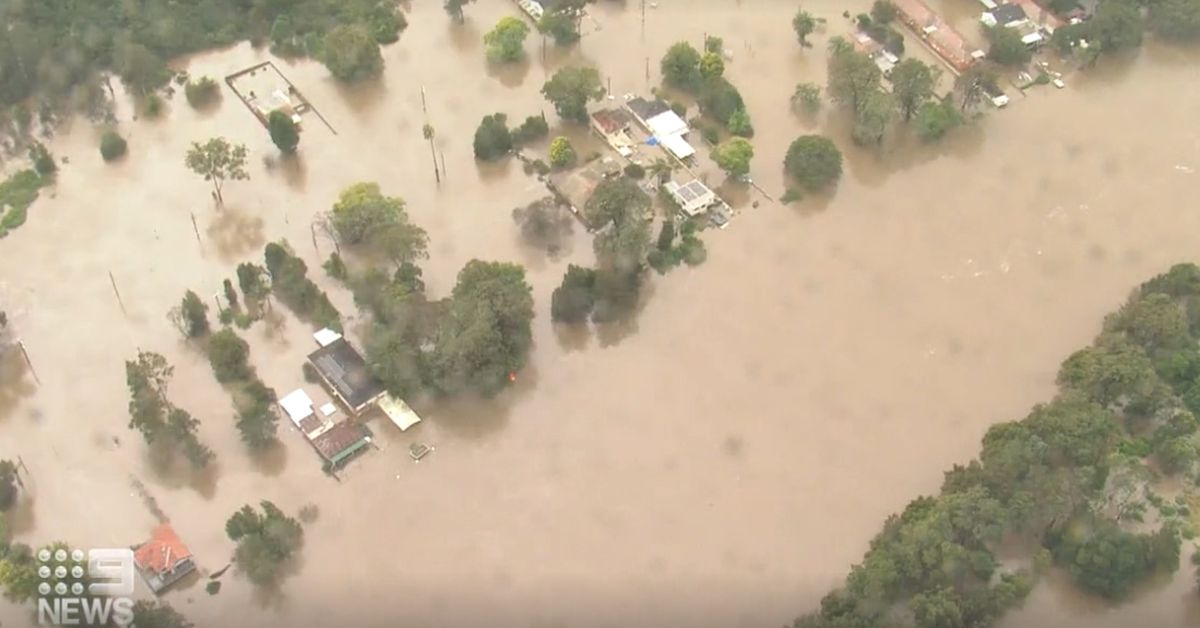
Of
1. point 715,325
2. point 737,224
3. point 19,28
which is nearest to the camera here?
point 715,325

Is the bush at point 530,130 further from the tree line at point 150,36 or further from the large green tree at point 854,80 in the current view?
the large green tree at point 854,80

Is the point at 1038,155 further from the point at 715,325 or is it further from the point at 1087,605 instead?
the point at 1087,605

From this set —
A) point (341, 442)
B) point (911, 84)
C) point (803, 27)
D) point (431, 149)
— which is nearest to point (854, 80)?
point (911, 84)

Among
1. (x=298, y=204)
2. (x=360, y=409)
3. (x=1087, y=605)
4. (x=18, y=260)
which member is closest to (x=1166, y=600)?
(x=1087, y=605)

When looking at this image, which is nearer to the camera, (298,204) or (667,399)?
(667,399)

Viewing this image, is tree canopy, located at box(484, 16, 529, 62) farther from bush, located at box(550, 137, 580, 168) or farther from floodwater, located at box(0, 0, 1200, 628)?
bush, located at box(550, 137, 580, 168)

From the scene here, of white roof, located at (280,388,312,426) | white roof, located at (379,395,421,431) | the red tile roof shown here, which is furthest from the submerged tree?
the red tile roof

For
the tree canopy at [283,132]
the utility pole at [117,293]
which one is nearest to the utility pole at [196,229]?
the utility pole at [117,293]
